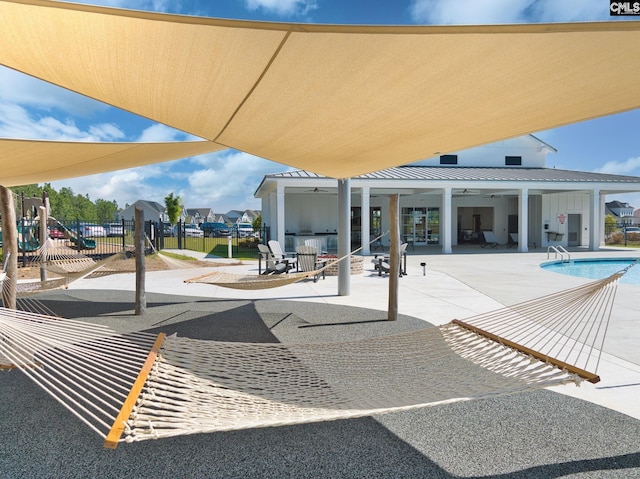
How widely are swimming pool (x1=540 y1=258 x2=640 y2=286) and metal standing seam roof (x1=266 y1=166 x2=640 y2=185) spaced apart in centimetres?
382

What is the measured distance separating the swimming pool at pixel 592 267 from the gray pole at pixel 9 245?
1212 centimetres

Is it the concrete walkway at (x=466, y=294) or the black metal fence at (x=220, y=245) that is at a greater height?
the black metal fence at (x=220, y=245)

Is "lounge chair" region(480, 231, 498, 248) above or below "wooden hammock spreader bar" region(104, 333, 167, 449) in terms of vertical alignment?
above

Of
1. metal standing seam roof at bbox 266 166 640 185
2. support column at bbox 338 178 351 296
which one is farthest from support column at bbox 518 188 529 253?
support column at bbox 338 178 351 296

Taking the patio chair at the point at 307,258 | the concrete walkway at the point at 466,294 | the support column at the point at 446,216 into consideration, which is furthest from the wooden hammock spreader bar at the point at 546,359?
the support column at the point at 446,216

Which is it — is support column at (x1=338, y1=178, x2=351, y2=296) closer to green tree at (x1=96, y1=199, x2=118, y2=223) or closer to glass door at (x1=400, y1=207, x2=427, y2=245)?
glass door at (x1=400, y1=207, x2=427, y2=245)

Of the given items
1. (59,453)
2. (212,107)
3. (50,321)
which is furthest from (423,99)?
(59,453)

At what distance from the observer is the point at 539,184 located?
15.8 m

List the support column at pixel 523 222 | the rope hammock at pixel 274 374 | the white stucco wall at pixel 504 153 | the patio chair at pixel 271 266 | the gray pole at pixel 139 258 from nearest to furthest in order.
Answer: the rope hammock at pixel 274 374, the gray pole at pixel 139 258, the patio chair at pixel 271 266, the support column at pixel 523 222, the white stucco wall at pixel 504 153

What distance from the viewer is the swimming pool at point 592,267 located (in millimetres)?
11470

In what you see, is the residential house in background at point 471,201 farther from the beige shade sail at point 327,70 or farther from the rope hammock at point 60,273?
the beige shade sail at point 327,70

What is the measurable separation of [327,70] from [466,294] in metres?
5.57

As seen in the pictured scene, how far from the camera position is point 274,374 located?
2.69 meters

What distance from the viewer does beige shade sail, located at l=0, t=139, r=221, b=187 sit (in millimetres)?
4508
